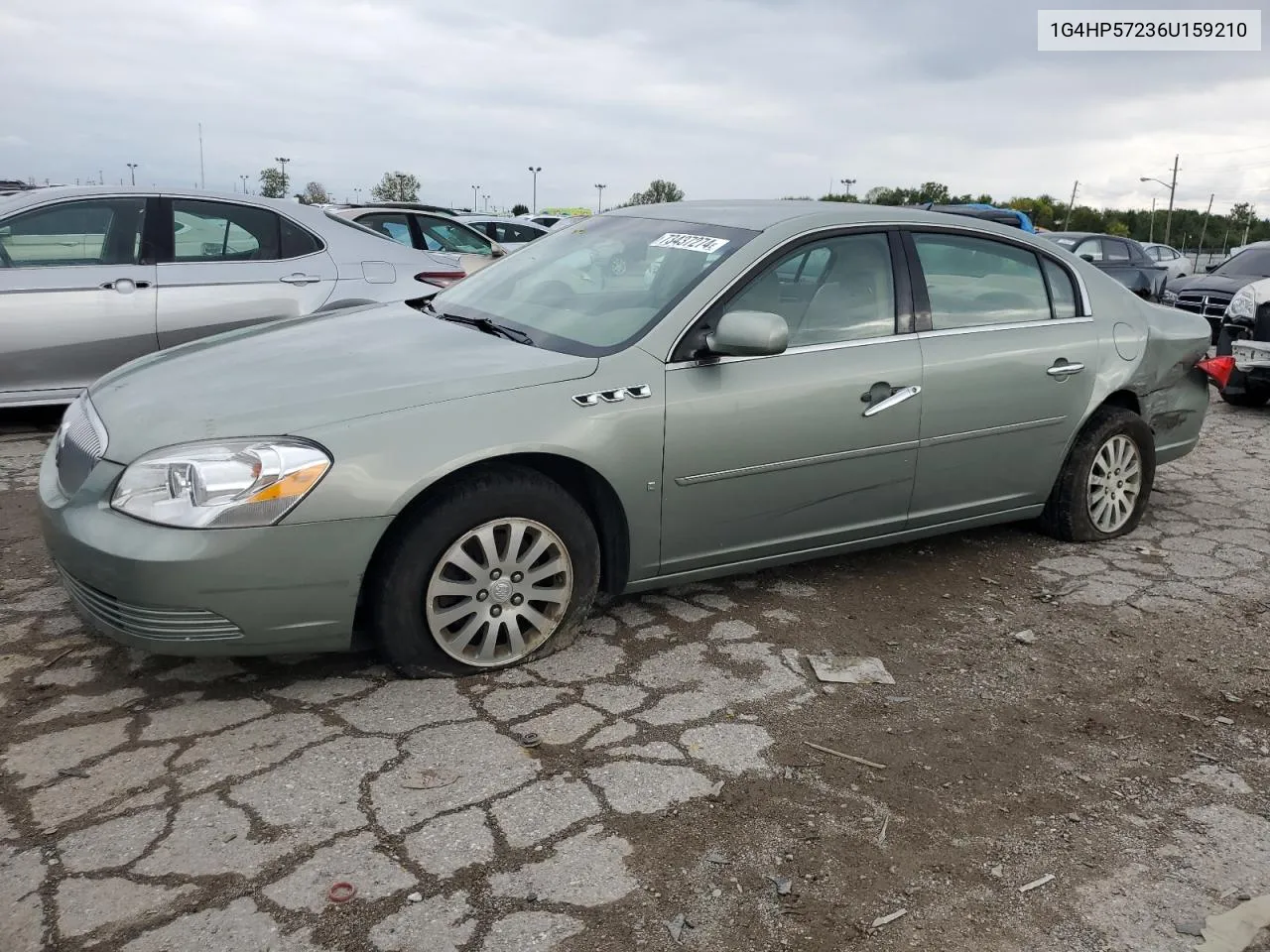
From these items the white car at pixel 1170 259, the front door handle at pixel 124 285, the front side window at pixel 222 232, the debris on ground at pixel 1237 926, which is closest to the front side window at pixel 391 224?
the front side window at pixel 222 232

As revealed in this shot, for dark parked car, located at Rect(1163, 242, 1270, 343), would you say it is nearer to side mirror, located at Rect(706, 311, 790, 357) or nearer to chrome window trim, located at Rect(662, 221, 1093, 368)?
chrome window trim, located at Rect(662, 221, 1093, 368)

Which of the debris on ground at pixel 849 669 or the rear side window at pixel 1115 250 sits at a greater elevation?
the rear side window at pixel 1115 250

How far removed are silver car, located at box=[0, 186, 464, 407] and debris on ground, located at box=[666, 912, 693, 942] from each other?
4.47 m

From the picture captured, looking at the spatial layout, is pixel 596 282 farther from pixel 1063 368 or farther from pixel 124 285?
pixel 124 285

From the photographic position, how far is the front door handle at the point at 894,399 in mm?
3855

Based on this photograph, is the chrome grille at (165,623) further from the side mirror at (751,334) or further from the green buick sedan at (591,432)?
the side mirror at (751,334)

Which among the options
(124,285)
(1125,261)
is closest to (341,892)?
(124,285)

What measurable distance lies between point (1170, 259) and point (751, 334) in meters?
22.4

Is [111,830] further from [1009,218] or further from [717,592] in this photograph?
[1009,218]

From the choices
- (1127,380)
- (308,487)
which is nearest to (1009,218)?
(1127,380)

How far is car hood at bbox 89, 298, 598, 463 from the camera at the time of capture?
3.01 m

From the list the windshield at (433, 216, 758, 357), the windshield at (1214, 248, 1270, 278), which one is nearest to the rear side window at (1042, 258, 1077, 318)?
the windshield at (433, 216, 758, 357)

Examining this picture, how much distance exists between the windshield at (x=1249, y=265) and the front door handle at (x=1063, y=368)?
8.49m

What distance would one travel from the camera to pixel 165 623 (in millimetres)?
2896
